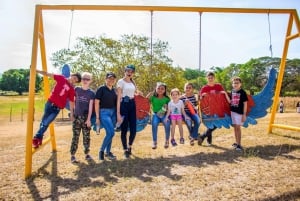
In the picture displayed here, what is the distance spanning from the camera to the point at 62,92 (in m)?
5.26

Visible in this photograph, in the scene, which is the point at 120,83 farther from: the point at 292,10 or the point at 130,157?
the point at 292,10

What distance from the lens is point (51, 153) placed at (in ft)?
21.2

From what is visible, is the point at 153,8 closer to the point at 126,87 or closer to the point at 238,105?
the point at 126,87

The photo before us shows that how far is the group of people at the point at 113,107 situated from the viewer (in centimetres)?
529

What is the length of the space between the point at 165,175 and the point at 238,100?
2.61 m

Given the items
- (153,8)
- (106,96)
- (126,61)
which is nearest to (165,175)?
(106,96)

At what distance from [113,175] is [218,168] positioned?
172 centimetres

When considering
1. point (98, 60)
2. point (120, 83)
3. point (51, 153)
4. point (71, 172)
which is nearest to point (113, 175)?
point (71, 172)

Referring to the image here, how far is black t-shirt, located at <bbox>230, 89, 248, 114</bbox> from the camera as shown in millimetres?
6262

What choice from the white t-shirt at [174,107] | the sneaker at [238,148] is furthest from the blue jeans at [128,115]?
the sneaker at [238,148]

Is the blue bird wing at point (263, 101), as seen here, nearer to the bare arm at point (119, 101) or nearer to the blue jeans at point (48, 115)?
the bare arm at point (119, 101)

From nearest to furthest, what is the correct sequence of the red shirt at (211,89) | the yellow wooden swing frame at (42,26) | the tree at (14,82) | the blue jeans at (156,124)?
1. the yellow wooden swing frame at (42,26)
2. the blue jeans at (156,124)
3. the red shirt at (211,89)
4. the tree at (14,82)

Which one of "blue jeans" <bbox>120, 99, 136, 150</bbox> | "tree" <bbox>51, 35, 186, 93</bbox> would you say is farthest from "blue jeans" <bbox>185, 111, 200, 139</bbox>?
"tree" <bbox>51, 35, 186, 93</bbox>

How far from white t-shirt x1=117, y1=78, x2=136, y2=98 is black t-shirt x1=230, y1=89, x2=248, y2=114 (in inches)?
88.0
